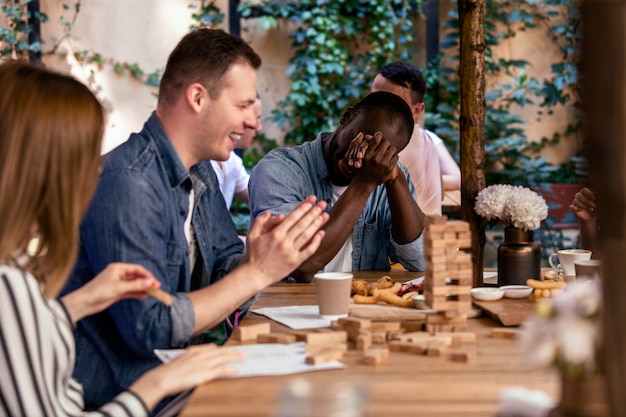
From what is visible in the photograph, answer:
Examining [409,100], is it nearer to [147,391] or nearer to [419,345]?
[419,345]

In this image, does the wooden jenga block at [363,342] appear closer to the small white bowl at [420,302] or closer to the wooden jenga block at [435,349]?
the wooden jenga block at [435,349]

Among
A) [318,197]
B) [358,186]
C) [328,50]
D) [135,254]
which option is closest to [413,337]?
[135,254]

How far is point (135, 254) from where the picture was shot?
1912 millimetres

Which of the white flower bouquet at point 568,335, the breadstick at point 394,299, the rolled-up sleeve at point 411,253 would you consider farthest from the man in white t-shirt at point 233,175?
the white flower bouquet at point 568,335

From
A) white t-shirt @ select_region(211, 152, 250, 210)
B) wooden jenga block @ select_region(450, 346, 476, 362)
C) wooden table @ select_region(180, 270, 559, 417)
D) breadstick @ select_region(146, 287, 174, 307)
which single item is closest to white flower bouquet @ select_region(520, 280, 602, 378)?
wooden table @ select_region(180, 270, 559, 417)

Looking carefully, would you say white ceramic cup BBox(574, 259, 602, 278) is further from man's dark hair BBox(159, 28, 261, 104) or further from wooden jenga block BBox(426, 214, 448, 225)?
man's dark hair BBox(159, 28, 261, 104)

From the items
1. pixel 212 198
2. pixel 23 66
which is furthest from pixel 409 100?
pixel 23 66

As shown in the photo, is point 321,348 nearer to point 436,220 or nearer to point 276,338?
point 276,338

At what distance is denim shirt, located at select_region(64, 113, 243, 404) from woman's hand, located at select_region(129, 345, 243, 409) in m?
0.27

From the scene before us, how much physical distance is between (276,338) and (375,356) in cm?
27

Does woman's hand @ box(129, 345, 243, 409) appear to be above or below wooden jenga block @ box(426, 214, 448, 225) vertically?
below

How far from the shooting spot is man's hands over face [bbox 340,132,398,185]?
2811 millimetres

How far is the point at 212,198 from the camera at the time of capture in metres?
2.48

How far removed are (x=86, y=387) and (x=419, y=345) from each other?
0.80 metres
